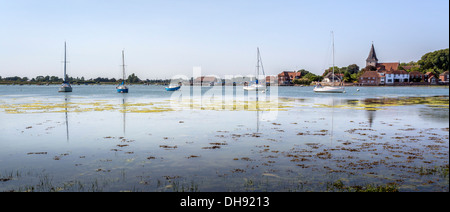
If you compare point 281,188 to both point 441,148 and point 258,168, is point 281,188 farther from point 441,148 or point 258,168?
point 441,148

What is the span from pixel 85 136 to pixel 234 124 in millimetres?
11570

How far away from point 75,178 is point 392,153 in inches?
547

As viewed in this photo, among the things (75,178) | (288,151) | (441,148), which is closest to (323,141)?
(288,151)

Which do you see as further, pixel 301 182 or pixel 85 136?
pixel 85 136

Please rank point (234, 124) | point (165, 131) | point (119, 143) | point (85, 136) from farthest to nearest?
point (234, 124) < point (165, 131) < point (85, 136) < point (119, 143)

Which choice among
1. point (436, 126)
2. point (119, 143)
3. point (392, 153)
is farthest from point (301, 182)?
point (436, 126)

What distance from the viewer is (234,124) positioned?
1056 inches

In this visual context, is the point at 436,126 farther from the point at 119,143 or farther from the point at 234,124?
the point at 119,143

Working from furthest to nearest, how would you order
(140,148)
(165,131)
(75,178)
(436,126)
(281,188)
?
(436,126), (165,131), (140,148), (75,178), (281,188)

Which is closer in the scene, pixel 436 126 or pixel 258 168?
pixel 258 168

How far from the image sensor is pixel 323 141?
1872cm

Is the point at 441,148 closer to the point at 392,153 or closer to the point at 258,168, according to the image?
the point at 392,153
